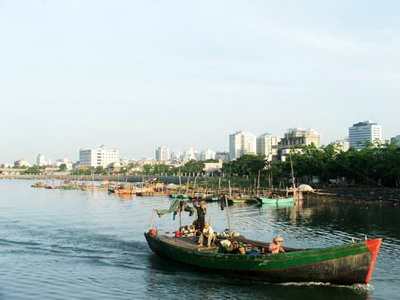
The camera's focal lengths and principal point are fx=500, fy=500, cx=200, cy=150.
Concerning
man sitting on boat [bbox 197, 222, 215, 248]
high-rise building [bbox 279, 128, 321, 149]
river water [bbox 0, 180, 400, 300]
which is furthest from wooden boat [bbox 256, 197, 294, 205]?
high-rise building [bbox 279, 128, 321, 149]

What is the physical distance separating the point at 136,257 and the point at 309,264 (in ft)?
38.9

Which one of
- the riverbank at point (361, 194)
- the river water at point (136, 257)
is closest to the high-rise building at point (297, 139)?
the riverbank at point (361, 194)

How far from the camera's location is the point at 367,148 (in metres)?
88.9

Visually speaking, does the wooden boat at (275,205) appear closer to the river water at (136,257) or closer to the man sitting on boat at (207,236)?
the river water at (136,257)

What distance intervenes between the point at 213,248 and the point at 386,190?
56.5m

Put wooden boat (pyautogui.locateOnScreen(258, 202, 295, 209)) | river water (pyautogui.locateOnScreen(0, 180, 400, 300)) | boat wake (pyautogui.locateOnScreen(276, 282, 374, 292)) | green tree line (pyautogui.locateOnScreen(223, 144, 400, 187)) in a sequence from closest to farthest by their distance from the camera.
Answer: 1. boat wake (pyautogui.locateOnScreen(276, 282, 374, 292))
2. river water (pyautogui.locateOnScreen(0, 180, 400, 300))
3. wooden boat (pyautogui.locateOnScreen(258, 202, 295, 209))
4. green tree line (pyautogui.locateOnScreen(223, 144, 400, 187))

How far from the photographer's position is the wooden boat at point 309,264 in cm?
2094

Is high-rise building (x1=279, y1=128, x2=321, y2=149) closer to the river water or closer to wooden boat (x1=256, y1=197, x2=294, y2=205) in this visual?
wooden boat (x1=256, y1=197, x2=294, y2=205)

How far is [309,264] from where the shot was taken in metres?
21.4

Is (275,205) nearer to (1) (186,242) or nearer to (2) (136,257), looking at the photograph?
(2) (136,257)

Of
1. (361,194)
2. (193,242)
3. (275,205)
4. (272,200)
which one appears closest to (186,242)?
(193,242)

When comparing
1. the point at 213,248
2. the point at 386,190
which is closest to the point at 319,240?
the point at 213,248

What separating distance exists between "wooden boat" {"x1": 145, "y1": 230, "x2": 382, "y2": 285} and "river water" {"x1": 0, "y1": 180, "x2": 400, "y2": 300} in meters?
0.42

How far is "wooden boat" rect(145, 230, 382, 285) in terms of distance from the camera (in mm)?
20938
